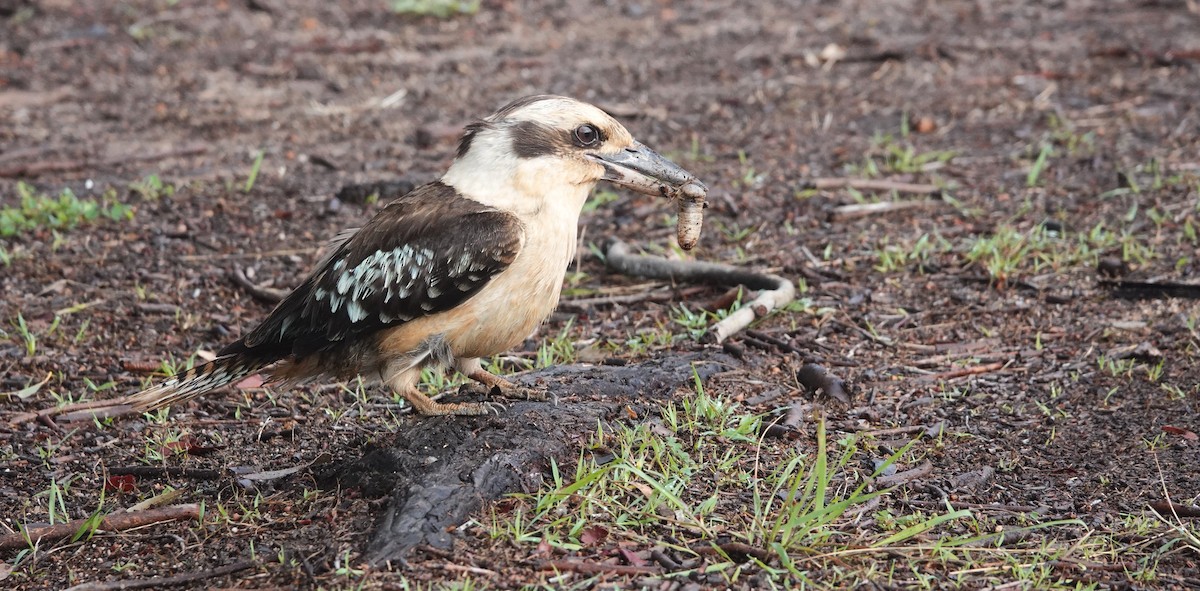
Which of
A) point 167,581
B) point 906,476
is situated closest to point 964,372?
point 906,476

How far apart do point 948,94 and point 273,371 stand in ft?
20.5

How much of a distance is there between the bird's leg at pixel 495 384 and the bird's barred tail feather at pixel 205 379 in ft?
2.57

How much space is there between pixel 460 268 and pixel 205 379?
1148mm

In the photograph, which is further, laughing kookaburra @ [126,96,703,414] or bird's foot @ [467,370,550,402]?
bird's foot @ [467,370,550,402]

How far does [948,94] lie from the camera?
941 centimetres

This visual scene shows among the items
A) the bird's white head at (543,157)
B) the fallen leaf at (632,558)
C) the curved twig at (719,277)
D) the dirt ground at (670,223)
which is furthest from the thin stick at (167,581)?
the curved twig at (719,277)

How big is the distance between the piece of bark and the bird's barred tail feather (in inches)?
25.6

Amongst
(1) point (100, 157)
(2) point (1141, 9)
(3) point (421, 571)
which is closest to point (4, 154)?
(1) point (100, 157)

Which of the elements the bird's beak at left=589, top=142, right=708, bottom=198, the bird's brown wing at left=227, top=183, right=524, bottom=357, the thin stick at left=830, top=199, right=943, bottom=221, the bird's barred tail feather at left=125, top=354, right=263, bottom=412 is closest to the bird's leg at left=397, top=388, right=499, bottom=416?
the bird's brown wing at left=227, top=183, right=524, bottom=357

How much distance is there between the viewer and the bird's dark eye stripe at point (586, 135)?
4.68 meters

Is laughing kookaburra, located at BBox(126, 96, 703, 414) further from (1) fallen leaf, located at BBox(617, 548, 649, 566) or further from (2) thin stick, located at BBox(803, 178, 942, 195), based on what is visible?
(2) thin stick, located at BBox(803, 178, 942, 195)

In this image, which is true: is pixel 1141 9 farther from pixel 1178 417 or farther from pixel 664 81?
pixel 1178 417

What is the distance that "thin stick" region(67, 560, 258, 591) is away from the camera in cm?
391

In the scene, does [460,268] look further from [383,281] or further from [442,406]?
[442,406]
